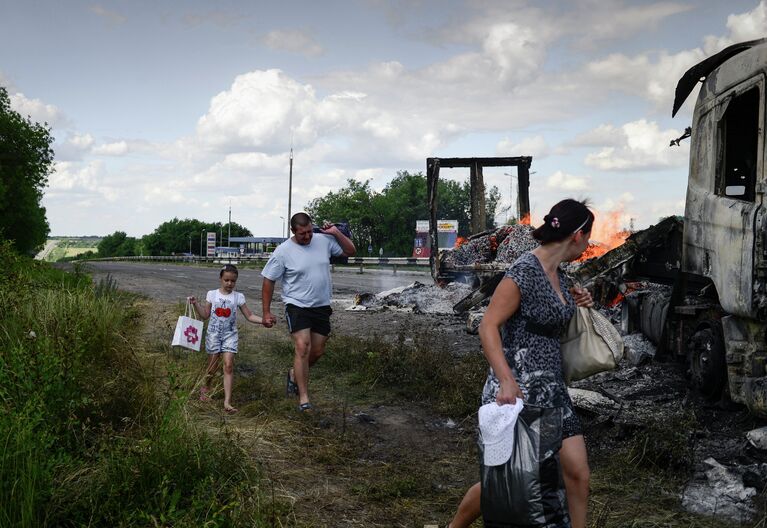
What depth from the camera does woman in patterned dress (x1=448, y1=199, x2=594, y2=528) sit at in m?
3.20

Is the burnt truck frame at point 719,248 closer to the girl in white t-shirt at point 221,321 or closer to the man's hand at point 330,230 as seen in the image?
the man's hand at point 330,230

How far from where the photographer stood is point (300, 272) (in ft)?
22.3

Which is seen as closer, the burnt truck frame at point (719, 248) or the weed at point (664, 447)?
the weed at point (664, 447)

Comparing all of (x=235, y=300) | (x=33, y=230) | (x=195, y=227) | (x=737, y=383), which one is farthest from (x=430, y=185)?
(x=195, y=227)

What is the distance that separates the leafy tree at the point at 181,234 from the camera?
162500 millimetres

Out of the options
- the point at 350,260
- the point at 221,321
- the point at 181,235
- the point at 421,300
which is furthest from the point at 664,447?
the point at 181,235

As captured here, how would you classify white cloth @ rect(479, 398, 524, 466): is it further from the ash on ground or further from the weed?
the ash on ground

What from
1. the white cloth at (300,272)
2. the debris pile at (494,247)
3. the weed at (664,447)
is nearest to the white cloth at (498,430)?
the weed at (664,447)

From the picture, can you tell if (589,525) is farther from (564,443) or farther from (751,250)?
(751,250)

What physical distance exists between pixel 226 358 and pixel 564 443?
4208 millimetres

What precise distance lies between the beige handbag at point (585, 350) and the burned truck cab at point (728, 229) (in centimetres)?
229

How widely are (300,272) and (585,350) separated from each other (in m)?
3.83

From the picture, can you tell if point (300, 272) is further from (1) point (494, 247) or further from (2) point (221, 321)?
(1) point (494, 247)

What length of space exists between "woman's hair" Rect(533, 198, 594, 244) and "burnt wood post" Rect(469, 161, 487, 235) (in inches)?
450
